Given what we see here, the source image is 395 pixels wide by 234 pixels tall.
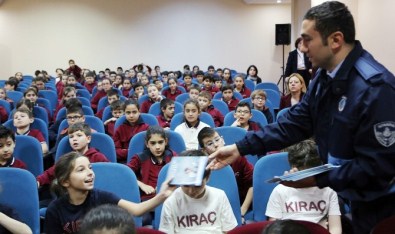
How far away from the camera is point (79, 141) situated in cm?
342

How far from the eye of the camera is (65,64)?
1453cm

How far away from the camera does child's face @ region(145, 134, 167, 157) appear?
3348 millimetres

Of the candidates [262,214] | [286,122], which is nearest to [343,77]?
[286,122]

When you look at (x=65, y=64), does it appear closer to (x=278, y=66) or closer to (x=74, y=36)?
(x=74, y=36)

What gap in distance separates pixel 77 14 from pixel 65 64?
1.71 metres

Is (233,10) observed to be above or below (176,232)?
above

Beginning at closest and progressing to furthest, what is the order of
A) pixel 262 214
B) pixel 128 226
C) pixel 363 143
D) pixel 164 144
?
pixel 363 143 → pixel 128 226 → pixel 262 214 → pixel 164 144

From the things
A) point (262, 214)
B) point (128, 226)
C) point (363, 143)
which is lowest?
point (262, 214)

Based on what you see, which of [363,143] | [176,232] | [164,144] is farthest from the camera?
[164,144]

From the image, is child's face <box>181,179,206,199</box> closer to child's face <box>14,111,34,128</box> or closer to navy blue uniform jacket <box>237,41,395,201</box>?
navy blue uniform jacket <box>237,41,395,201</box>

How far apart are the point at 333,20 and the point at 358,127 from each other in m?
0.36

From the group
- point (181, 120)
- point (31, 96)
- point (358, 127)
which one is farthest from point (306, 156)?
point (31, 96)

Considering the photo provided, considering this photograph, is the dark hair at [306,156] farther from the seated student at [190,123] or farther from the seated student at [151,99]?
the seated student at [151,99]

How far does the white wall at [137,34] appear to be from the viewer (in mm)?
14219
